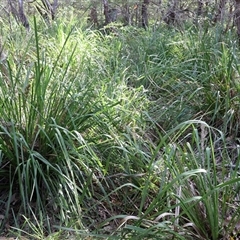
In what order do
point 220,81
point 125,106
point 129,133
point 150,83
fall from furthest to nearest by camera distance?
point 150,83
point 220,81
point 125,106
point 129,133

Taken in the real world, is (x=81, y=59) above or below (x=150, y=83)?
above

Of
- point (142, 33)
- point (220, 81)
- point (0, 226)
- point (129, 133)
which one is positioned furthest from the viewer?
point (142, 33)

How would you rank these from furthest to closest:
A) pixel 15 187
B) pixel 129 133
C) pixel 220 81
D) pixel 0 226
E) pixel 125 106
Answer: pixel 220 81, pixel 125 106, pixel 129 133, pixel 15 187, pixel 0 226

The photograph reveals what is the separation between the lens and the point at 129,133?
257 centimetres

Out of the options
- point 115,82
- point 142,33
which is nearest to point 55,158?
point 115,82

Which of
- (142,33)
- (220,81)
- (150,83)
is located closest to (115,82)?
(150,83)

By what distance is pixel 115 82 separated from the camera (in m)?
3.45

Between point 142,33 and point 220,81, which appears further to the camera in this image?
point 142,33

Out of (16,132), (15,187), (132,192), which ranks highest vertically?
(16,132)

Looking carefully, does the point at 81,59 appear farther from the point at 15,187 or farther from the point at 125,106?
the point at 15,187

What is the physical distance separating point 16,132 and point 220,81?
2.01m

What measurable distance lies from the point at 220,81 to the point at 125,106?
1.02 meters

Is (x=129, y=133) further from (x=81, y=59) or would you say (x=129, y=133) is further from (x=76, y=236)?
(x=81, y=59)

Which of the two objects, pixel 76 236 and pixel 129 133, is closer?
pixel 76 236
